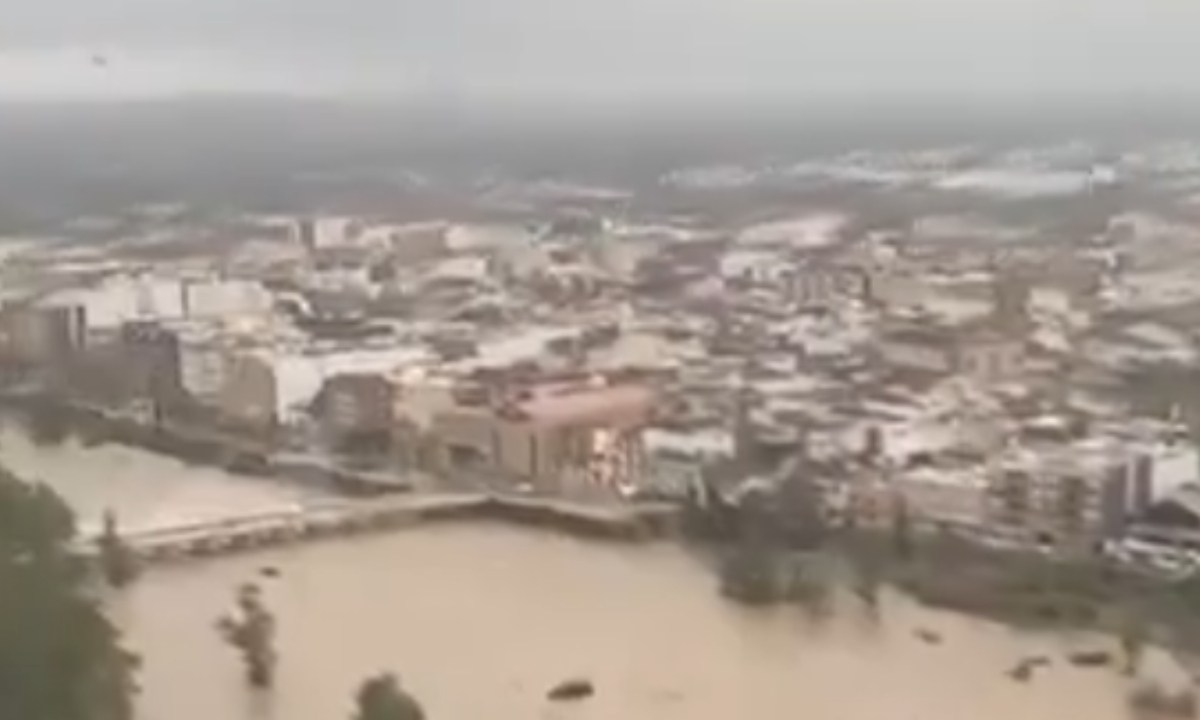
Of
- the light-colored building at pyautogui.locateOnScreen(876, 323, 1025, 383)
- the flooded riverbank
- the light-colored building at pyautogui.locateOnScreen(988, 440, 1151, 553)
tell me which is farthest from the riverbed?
the light-colored building at pyautogui.locateOnScreen(876, 323, 1025, 383)

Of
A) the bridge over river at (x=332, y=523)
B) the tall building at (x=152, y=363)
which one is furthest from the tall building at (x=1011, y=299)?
the tall building at (x=152, y=363)

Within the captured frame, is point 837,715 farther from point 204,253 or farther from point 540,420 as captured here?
point 204,253

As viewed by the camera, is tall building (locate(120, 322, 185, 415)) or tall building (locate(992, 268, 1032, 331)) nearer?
tall building (locate(992, 268, 1032, 331))

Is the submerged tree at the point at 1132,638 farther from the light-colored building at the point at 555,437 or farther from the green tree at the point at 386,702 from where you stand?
the green tree at the point at 386,702

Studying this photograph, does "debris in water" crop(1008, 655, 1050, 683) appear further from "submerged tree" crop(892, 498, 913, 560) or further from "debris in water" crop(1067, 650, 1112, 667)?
"submerged tree" crop(892, 498, 913, 560)

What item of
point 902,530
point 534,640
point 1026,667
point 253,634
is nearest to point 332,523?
point 253,634

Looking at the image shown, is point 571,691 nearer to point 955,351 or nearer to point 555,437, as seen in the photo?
point 555,437
